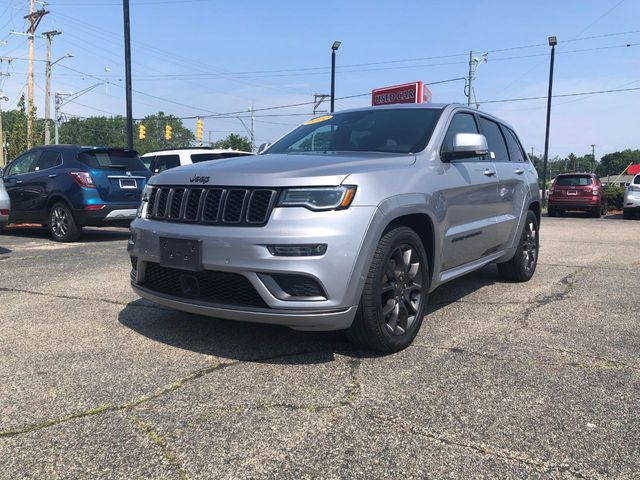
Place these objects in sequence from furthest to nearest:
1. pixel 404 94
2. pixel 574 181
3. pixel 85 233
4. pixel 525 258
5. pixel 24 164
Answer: pixel 404 94 < pixel 574 181 < pixel 85 233 < pixel 24 164 < pixel 525 258

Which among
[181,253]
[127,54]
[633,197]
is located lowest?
[181,253]

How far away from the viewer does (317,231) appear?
3133 millimetres

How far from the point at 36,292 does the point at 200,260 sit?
2911 mm

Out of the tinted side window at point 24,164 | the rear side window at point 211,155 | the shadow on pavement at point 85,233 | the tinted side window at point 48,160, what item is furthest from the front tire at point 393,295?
the tinted side window at point 24,164

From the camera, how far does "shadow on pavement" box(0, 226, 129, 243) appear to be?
33.8 ft

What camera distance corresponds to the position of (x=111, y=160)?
378 inches

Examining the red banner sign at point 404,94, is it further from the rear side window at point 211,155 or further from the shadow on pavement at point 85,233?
the shadow on pavement at point 85,233

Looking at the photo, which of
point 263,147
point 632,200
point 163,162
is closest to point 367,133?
point 263,147

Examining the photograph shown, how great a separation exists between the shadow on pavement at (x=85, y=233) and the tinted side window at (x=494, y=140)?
23.2 feet

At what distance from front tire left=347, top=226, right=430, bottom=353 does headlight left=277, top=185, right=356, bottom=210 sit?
414mm

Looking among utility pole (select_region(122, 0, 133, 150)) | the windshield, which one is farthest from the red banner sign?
the windshield

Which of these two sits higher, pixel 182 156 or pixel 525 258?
pixel 182 156

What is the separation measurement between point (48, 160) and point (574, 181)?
16758 mm

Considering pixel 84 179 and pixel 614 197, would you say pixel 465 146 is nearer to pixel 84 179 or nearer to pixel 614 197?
pixel 84 179
